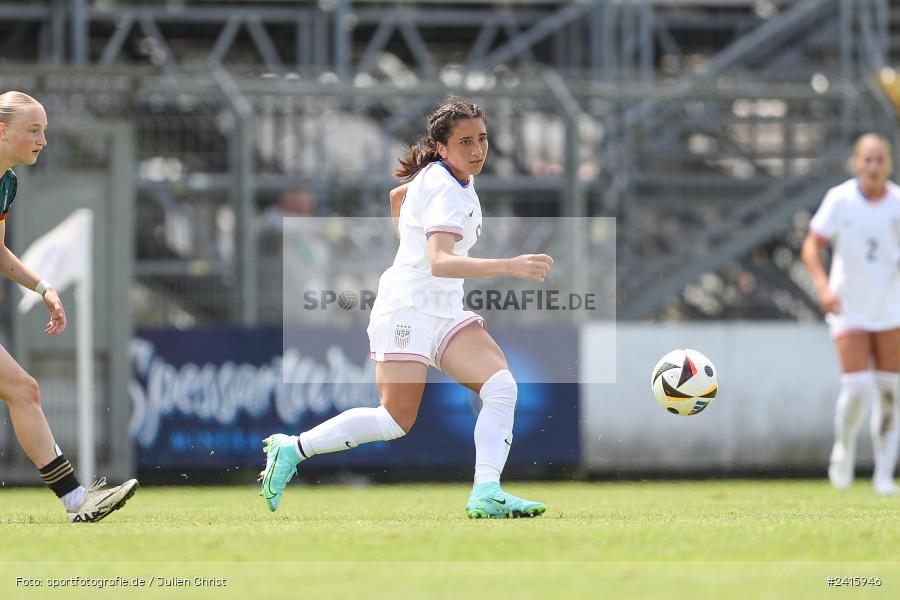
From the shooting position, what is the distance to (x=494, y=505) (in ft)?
26.7

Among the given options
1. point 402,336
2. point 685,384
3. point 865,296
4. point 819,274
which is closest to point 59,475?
point 402,336

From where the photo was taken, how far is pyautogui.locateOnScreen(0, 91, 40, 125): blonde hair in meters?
8.14

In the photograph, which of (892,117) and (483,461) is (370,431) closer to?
(483,461)

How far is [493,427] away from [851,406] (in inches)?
171

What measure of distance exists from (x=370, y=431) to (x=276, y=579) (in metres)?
2.49

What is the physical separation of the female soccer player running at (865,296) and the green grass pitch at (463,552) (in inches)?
77.5

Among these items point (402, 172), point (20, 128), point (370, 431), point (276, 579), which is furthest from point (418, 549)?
point (20, 128)

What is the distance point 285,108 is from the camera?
15406 mm

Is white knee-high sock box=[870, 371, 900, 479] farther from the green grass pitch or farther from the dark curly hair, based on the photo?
the dark curly hair

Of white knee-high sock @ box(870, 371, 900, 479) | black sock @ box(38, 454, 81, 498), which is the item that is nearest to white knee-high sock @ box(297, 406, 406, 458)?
black sock @ box(38, 454, 81, 498)

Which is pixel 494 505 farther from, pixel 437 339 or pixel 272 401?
pixel 272 401

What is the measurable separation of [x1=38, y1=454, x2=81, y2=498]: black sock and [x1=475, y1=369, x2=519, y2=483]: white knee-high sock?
1.92 meters

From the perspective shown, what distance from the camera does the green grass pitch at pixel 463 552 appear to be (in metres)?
5.57

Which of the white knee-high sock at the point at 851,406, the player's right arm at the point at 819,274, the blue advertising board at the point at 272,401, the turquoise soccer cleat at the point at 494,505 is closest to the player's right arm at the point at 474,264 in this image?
the turquoise soccer cleat at the point at 494,505
